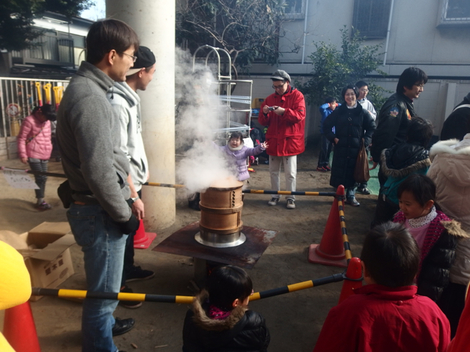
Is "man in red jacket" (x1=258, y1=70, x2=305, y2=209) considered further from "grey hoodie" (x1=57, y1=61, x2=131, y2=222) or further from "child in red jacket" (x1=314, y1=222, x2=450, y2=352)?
"child in red jacket" (x1=314, y1=222, x2=450, y2=352)

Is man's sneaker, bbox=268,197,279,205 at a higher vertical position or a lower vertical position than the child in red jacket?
lower

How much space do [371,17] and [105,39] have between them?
13.8 meters

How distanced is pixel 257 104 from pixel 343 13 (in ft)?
16.2

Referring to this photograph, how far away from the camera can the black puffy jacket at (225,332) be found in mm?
1792

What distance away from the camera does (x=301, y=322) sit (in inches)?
134

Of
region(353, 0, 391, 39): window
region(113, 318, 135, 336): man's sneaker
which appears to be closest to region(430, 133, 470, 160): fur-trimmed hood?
region(113, 318, 135, 336): man's sneaker

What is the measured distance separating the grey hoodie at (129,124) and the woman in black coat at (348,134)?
4.55m

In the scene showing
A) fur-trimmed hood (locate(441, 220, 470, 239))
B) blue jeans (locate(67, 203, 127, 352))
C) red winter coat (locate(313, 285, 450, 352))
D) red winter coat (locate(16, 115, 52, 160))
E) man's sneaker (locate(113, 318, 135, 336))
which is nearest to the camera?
red winter coat (locate(313, 285, 450, 352))

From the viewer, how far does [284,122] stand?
20.9ft

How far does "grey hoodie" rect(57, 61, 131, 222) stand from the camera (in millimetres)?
1993

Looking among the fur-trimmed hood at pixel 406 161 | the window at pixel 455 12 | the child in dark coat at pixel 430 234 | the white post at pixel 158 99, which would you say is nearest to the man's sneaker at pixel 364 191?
the fur-trimmed hood at pixel 406 161

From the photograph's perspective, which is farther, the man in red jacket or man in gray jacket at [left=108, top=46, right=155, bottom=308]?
the man in red jacket

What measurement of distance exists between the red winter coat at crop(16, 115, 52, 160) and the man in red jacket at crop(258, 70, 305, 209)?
156 inches

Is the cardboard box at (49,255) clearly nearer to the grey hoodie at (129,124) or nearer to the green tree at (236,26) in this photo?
the grey hoodie at (129,124)
